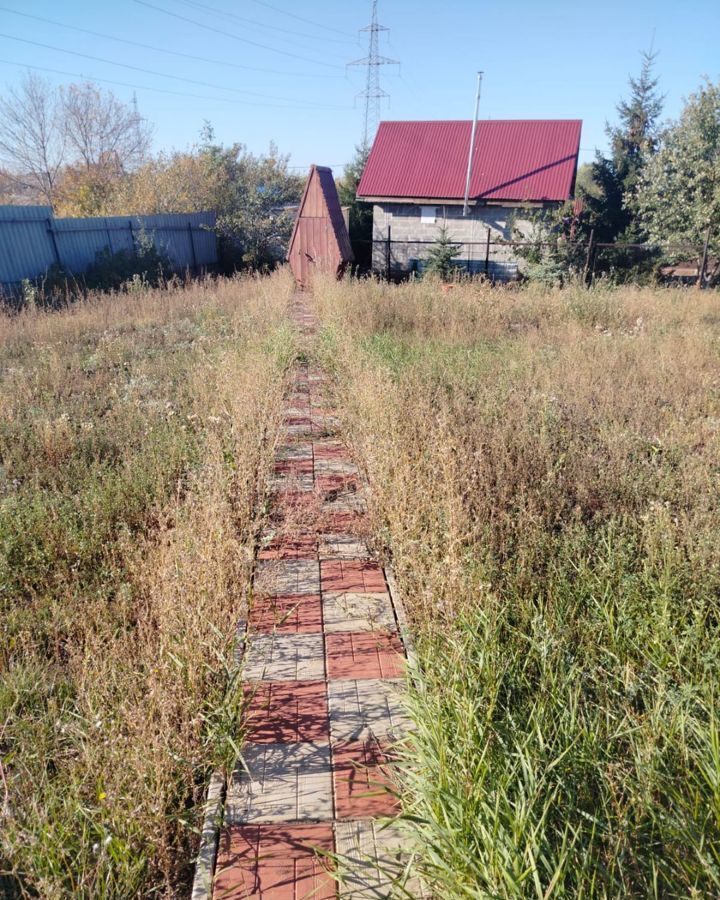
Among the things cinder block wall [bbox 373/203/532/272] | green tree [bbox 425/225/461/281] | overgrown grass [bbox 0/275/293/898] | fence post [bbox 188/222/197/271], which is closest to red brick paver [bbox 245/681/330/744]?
overgrown grass [bbox 0/275/293/898]

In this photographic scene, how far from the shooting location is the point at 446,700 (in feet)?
6.92

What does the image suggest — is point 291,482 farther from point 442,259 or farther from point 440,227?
point 440,227

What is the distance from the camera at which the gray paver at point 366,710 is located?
235 cm

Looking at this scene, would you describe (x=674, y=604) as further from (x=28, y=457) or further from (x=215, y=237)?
(x=215, y=237)

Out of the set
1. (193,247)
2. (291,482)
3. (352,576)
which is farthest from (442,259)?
(352,576)

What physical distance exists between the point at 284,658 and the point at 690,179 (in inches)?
695

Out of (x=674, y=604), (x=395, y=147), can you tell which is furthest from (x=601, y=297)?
(x=395, y=147)

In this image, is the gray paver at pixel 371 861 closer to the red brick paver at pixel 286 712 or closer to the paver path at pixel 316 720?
the paver path at pixel 316 720

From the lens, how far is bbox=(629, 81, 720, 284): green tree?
611 inches

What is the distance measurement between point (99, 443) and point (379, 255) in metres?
16.2

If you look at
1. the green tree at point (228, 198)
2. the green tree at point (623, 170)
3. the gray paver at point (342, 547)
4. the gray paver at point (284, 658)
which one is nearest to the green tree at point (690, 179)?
the green tree at point (623, 170)

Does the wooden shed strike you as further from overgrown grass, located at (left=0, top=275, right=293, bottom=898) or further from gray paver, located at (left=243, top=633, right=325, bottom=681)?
gray paver, located at (left=243, top=633, right=325, bottom=681)

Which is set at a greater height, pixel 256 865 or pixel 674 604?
pixel 674 604

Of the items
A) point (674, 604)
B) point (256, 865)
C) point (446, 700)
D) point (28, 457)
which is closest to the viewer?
point (256, 865)
